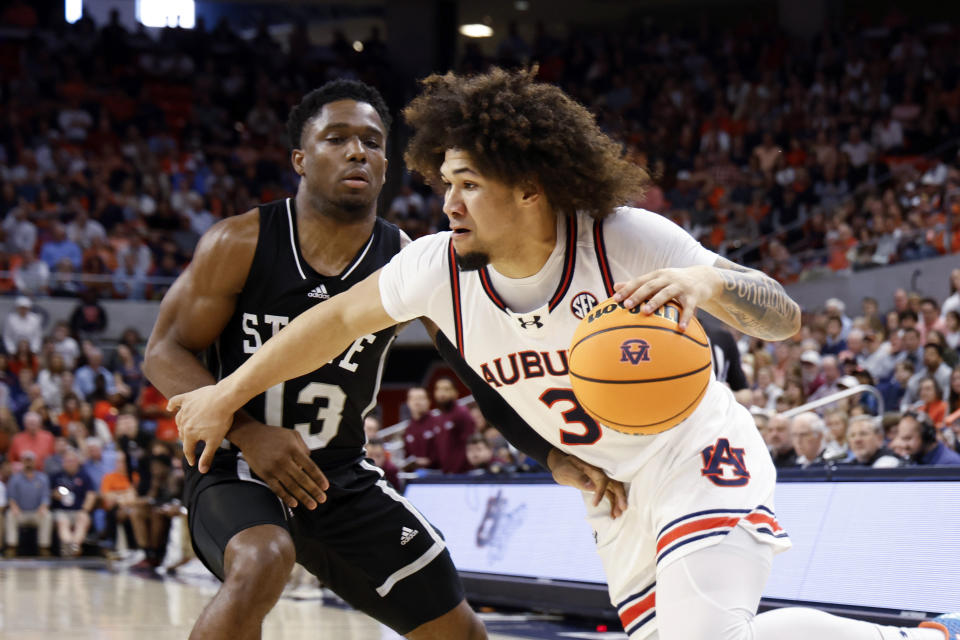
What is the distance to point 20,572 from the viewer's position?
43.4ft

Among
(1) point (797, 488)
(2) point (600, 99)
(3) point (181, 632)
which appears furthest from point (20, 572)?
(2) point (600, 99)

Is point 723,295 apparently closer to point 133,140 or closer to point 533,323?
point 533,323

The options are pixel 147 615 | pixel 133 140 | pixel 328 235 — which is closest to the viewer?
pixel 328 235

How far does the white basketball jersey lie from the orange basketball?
0.24 m

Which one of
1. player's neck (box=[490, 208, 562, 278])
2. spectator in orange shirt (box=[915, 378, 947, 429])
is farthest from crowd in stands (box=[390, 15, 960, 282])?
player's neck (box=[490, 208, 562, 278])

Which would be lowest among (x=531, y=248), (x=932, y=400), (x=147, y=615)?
(x=147, y=615)

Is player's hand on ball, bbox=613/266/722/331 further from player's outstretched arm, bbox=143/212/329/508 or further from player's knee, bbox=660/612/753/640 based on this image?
player's outstretched arm, bbox=143/212/329/508

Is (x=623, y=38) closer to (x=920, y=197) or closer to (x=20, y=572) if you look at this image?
(x=920, y=197)

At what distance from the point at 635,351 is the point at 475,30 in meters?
23.0

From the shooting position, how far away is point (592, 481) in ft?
10.9

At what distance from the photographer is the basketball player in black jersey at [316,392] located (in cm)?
382

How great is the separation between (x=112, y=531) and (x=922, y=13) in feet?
58.7

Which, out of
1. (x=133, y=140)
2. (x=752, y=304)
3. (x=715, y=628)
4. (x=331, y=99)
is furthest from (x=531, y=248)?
(x=133, y=140)

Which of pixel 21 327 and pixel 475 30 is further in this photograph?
pixel 475 30
